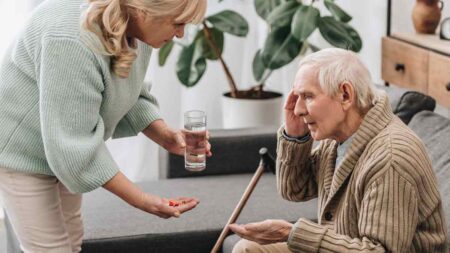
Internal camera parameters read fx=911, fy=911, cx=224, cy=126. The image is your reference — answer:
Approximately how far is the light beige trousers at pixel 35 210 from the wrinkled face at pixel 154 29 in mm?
476

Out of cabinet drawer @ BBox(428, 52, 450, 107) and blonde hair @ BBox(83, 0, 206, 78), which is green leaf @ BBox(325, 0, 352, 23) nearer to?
cabinet drawer @ BBox(428, 52, 450, 107)

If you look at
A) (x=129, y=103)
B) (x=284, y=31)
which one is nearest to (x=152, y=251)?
(x=129, y=103)

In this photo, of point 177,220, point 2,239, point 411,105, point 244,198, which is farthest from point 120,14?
point 2,239

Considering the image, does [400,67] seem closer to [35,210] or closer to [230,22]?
[230,22]

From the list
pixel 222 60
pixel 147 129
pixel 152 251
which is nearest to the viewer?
pixel 147 129

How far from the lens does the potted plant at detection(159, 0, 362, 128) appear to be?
162 inches

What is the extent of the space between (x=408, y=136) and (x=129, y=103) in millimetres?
765

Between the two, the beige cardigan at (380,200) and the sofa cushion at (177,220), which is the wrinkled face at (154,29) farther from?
the sofa cushion at (177,220)

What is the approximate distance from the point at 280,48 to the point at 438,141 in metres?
1.36

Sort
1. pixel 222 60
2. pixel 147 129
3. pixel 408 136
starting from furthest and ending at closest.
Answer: pixel 222 60, pixel 147 129, pixel 408 136

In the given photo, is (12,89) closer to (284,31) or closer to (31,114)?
(31,114)

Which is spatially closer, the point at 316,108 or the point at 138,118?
the point at 316,108

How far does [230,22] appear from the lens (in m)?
4.38

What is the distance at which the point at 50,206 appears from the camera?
8.18 ft
